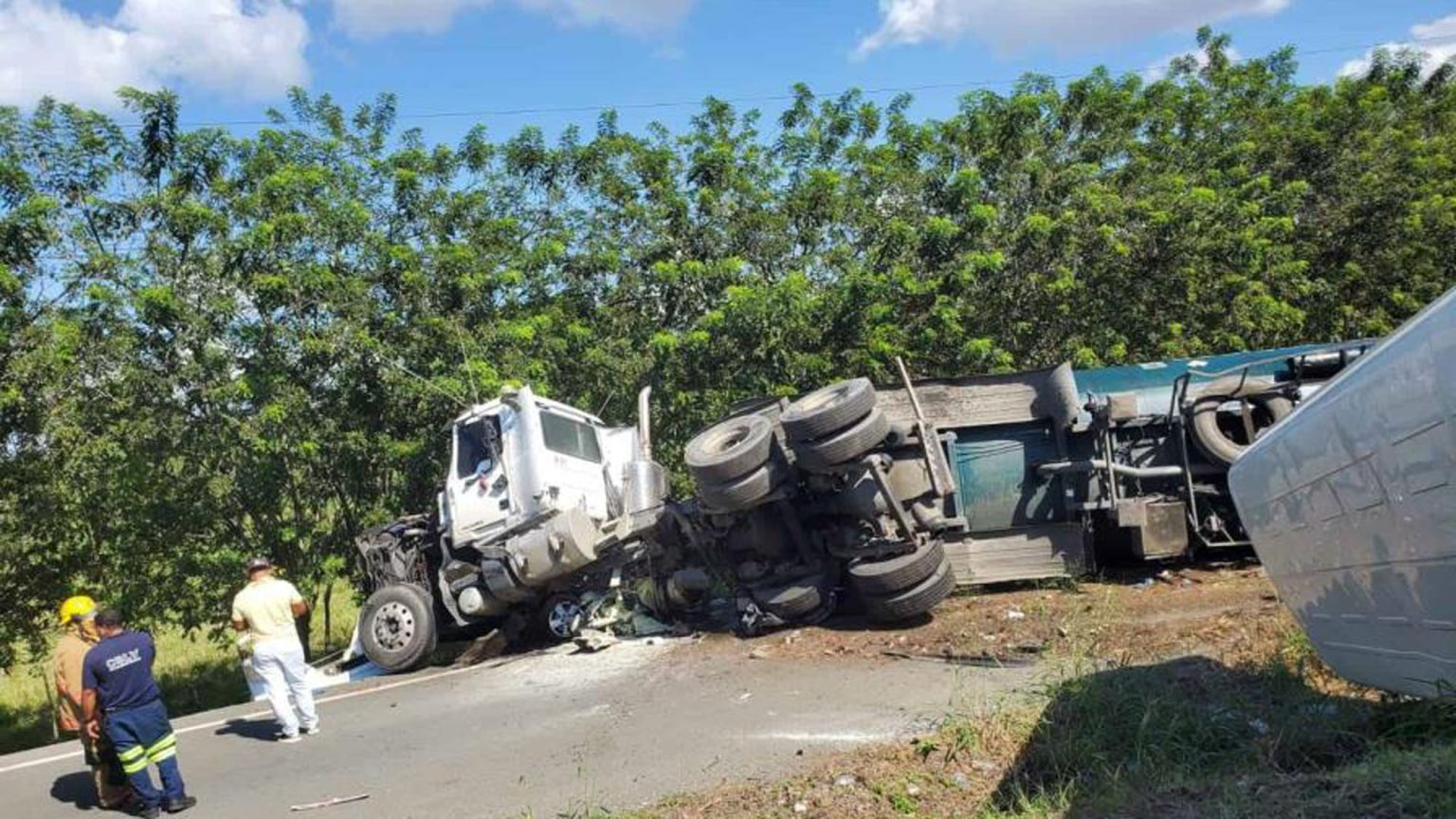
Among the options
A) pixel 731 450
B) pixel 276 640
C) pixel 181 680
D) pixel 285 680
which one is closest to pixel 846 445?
pixel 731 450

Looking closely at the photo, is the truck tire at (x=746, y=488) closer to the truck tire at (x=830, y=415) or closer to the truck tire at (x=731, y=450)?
the truck tire at (x=731, y=450)

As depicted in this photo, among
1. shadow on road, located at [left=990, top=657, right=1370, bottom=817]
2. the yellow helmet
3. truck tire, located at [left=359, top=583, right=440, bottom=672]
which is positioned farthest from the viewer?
truck tire, located at [left=359, top=583, right=440, bottom=672]

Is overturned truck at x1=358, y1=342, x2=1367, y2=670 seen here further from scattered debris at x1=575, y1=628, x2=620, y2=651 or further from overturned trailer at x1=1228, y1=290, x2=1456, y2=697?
overturned trailer at x1=1228, y1=290, x2=1456, y2=697

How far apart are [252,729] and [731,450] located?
442 centimetres

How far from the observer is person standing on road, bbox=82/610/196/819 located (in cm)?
657

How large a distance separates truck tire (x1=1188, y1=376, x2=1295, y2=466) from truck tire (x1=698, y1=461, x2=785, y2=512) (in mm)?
3685

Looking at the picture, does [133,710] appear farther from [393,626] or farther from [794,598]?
[794,598]

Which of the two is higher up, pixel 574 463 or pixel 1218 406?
pixel 574 463

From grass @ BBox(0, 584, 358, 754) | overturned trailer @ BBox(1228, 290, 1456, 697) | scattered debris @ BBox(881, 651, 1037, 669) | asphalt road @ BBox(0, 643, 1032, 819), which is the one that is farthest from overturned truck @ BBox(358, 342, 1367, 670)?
grass @ BBox(0, 584, 358, 754)

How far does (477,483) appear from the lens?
35.4 ft

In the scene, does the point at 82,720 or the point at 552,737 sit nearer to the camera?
the point at 82,720

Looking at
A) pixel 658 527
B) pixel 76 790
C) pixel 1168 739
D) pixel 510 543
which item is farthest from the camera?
pixel 658 527

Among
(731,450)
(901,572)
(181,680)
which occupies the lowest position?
(181,680)

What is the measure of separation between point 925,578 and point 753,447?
1.74 metres
